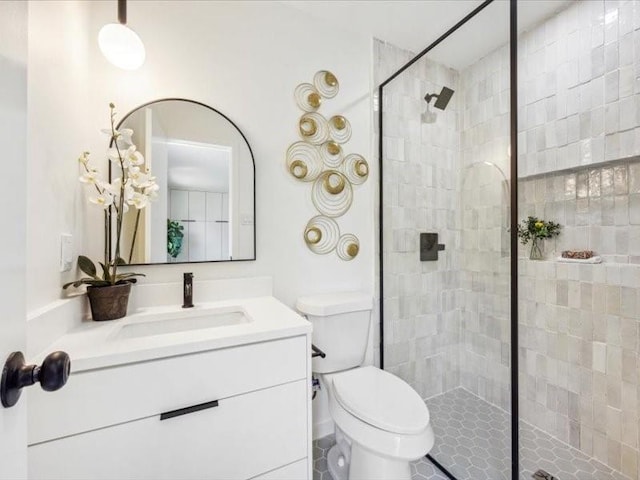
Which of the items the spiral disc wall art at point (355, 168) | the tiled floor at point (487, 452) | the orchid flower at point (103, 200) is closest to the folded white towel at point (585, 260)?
the tiled floor at point (487, 452)

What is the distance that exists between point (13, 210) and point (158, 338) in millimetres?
583

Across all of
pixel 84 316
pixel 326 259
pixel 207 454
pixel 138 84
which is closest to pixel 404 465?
pixel 207 454

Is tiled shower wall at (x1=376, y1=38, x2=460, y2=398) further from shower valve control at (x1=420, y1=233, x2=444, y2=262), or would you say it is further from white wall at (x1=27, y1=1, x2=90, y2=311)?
white wall at (x1=27, y1=1, x2=90, y2=311)

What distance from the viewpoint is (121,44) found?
3.79 feet

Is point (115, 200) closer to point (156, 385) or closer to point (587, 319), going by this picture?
point (156, 385)

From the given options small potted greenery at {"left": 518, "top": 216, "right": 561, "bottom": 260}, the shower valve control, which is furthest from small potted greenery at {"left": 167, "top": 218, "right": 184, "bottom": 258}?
small potted greenery at {"left": 518, "top": 216, "right": 561, "bottom": 260}

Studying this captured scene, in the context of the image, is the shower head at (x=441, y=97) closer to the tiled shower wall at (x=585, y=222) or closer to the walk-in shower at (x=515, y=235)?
the walk-in shower at (x=515, y=235)

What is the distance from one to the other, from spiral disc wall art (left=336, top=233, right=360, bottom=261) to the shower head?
40.5 inches

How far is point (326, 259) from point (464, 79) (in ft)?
4.86

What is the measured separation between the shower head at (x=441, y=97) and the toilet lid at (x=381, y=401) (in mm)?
1671

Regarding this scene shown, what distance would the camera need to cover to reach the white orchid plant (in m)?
1.10

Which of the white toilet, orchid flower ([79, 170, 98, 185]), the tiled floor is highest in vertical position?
orchid flower ([79, 170, 98, 185])

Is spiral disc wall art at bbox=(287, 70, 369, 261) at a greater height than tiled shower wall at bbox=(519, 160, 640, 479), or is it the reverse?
spiral disc wall art at bbox=(287, 70, 369, 261)

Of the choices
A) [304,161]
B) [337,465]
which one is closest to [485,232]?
[304,161]
